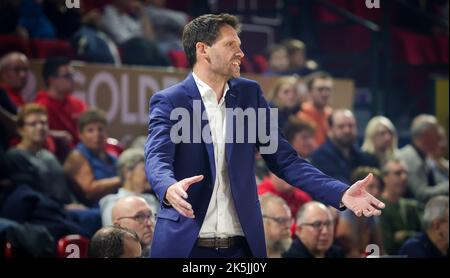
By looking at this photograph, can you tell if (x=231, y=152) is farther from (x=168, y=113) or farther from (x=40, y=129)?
(x=40, y=129)

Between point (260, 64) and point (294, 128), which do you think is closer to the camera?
point (294, 128)

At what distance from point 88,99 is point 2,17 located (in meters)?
0.69

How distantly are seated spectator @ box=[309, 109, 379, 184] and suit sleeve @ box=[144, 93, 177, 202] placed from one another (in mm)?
2650

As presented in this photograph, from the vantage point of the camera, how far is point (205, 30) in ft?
9.45

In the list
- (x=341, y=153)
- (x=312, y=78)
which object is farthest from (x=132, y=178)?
(x=312, y=78)

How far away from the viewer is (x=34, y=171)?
15.5 feet

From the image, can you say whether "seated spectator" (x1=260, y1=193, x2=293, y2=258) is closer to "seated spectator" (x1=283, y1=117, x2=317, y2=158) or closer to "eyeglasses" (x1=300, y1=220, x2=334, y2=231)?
"eyeglasses" (x1=300, y1=220, x2=334, y2=231)

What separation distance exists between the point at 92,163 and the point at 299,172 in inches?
94.5

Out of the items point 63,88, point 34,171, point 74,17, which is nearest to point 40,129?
point 34,171

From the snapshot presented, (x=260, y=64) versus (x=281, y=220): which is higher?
(x=260, y=64)

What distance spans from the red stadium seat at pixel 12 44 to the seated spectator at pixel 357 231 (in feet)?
6.83

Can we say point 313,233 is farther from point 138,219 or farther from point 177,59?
point 177,59

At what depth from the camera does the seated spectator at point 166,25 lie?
6527mm
